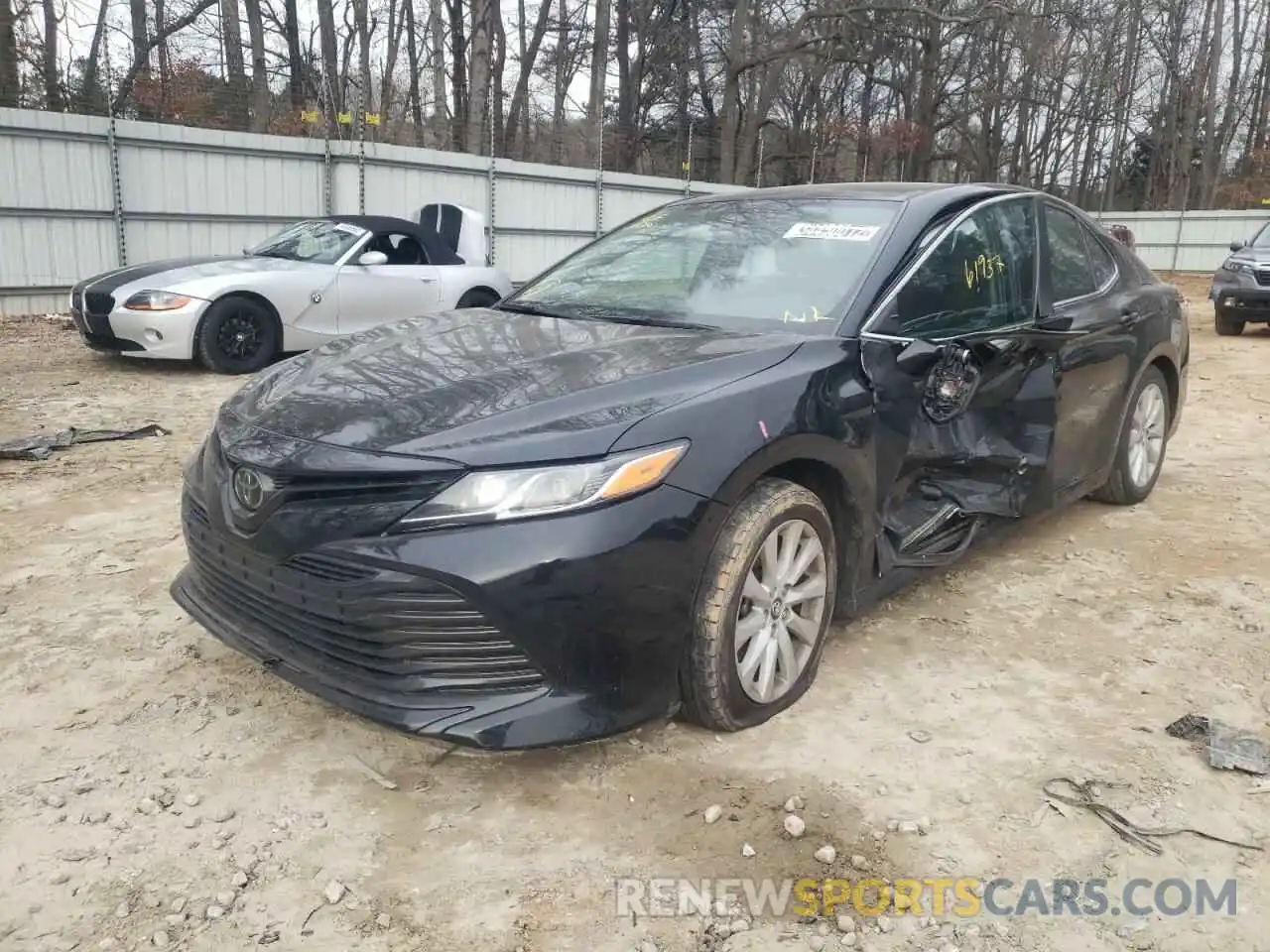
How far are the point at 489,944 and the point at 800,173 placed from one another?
3225 cm

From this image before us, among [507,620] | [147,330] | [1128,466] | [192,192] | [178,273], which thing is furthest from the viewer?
[192,192]

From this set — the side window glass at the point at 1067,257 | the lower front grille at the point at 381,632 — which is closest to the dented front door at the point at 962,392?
the side window glass at the point at 1067,257

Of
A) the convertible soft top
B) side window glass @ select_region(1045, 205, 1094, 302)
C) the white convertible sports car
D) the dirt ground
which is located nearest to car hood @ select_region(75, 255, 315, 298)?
the white convertible sports car

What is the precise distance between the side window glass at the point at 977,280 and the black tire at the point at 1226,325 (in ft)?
35.7

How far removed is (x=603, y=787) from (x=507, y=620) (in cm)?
58

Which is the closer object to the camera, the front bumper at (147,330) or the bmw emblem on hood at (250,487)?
the bmw emblem on hood at (250,487)

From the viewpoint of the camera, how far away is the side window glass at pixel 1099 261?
438 centimetres

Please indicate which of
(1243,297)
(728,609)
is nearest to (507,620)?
(728,609)

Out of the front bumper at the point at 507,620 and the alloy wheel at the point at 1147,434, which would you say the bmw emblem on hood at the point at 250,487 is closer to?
the front bumper at the point at 507,620

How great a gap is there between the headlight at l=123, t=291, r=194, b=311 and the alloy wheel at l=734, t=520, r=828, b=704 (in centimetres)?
658

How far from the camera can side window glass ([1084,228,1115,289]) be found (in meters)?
4.38

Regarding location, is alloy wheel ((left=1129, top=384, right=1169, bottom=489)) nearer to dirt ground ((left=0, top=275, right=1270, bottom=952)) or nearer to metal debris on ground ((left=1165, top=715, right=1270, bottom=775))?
dirt ground ((left=0, top=275, right=1270, bottom=952))

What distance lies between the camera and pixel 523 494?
2.29m

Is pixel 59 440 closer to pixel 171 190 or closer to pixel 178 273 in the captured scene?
pixel 178 273
